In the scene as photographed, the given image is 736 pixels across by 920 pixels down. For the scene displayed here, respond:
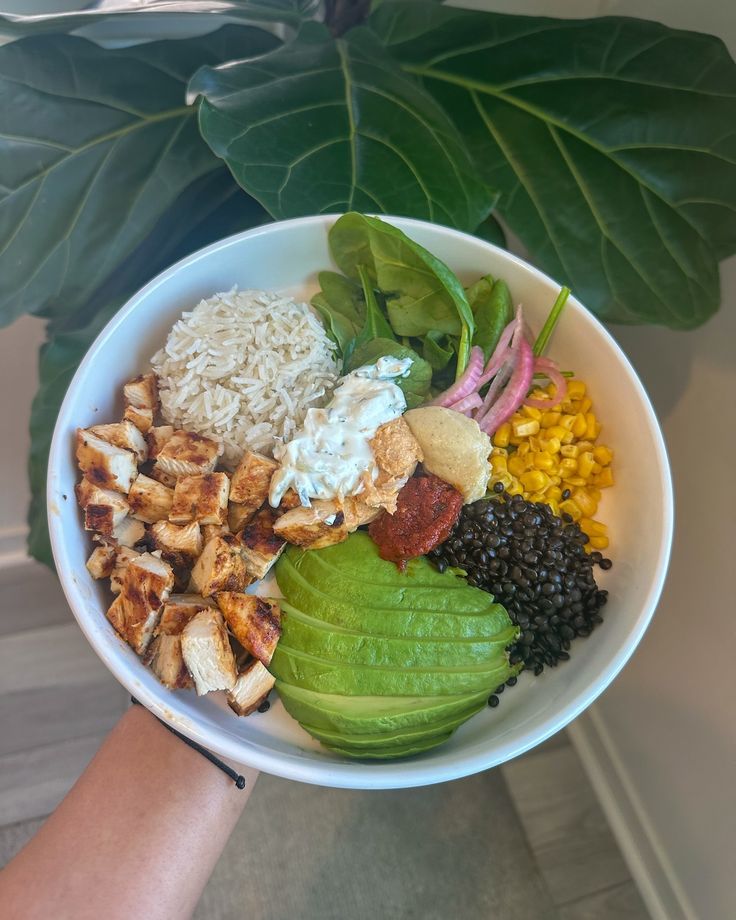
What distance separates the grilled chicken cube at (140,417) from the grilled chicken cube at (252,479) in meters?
0.20

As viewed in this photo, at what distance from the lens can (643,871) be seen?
1938 millimetres

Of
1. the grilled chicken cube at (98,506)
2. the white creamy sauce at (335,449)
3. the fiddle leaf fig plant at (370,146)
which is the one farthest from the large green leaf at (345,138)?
the grilled chicken cube at (98,506)

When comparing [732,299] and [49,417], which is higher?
[732,299]

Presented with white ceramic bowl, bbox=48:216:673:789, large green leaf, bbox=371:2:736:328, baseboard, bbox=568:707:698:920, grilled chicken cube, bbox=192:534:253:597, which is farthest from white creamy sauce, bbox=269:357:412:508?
baseboard, bbox=568:707:698:920

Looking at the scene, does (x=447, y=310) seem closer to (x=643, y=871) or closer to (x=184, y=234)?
(x=184, y=234)

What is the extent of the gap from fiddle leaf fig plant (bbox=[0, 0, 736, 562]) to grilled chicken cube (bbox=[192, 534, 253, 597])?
1.57 ft

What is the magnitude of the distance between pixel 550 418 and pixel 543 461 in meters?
0.09

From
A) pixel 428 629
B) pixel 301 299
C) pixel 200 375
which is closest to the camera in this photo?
pixel 428 629

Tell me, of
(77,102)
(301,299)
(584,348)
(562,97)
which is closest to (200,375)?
(301,299)

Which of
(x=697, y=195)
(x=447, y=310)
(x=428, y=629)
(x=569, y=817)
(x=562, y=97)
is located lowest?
(x=569, y=817)

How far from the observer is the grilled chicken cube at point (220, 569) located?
3.70 ft

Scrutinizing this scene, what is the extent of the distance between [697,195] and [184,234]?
991mm

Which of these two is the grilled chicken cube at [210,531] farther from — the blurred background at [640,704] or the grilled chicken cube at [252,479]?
the blurred background at [640,704]

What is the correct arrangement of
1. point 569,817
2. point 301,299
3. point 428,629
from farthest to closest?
point 569,817 < point 301,299 < point 428,629
